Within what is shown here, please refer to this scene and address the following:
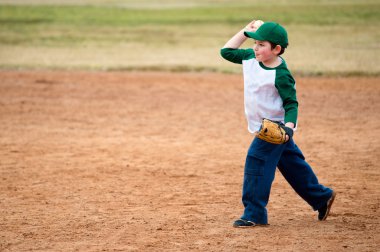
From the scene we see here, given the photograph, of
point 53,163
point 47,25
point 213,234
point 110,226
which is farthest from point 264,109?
point 47,25

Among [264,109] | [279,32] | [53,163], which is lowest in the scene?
[53,163]

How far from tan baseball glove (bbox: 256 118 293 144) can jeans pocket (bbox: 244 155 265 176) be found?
0.94ft

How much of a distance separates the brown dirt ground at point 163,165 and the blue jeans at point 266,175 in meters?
0.17

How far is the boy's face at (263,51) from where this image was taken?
15.7 feet

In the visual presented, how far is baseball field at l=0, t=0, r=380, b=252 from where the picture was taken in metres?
4.96

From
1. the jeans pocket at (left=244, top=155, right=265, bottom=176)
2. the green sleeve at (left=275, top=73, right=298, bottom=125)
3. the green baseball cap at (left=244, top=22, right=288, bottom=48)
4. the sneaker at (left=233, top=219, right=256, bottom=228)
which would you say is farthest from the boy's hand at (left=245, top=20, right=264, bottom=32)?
the sneaker at (left=233, top=219, right=256, bottom=228)

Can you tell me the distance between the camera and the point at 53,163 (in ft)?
24.5

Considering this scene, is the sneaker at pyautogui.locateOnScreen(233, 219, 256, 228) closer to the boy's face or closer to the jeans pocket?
the jeans pocket

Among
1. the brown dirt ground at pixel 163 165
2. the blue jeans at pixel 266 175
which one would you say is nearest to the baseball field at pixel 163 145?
the brown dirt ground at pixel 163 165

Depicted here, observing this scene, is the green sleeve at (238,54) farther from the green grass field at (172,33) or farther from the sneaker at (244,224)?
the green grass field at (172,33)

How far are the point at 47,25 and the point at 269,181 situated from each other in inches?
817

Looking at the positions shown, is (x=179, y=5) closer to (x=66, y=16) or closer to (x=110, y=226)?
(x=66, y=16)

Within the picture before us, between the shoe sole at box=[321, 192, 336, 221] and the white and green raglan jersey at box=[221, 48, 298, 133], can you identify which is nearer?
the white and green raglan jersey at box=[221, 48, 298, 133]

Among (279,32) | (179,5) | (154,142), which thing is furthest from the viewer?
(179,5)
